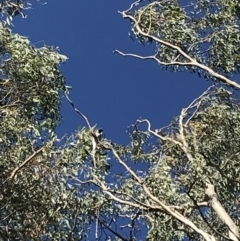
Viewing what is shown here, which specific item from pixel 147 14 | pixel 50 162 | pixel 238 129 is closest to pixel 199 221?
pixel 238 129

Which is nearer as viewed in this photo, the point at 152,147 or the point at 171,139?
the point at 171,139

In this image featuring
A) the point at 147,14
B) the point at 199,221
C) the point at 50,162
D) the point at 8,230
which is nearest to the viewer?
the point at 8,230

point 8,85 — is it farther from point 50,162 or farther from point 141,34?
point 141,34

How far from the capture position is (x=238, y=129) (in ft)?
27.7

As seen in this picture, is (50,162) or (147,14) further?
(147,14)

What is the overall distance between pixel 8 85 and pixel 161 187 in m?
2.31

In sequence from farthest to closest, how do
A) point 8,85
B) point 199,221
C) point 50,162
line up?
point 199,221, point 8,85, point 50,162

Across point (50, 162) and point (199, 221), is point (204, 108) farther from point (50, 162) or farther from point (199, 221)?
point (50, 162)

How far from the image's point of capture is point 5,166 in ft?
22.9

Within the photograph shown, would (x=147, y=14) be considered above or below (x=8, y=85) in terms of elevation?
above

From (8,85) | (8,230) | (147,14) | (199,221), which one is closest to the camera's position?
(8,230)

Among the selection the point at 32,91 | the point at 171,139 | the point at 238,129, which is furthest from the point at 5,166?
the point at 238,129

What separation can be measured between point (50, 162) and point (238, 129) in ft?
9.35

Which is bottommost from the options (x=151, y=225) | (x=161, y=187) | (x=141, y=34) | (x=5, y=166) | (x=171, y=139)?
(x=5, y=166)
